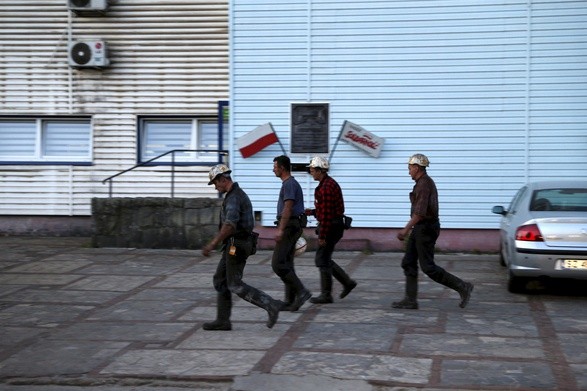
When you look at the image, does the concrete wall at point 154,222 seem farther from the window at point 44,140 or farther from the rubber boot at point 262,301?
the rubber boot at point 262,301

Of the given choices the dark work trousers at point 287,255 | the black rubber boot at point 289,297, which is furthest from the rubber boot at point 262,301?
the black rubber boot at point 289,297

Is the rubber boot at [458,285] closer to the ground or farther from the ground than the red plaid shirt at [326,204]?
closer to the ground

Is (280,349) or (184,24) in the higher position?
(184,24)

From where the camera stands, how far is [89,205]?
17.7 m

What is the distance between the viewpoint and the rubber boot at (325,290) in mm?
10328

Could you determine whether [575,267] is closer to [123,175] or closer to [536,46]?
[536,46]

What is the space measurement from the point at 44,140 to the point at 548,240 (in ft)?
36.9

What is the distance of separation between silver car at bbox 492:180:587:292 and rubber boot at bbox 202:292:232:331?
369cm

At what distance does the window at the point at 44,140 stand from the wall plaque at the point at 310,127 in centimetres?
473

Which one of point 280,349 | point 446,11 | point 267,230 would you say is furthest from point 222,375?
point 446,11

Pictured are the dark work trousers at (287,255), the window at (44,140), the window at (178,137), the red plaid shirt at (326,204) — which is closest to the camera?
the dark work trousers at (287,255)

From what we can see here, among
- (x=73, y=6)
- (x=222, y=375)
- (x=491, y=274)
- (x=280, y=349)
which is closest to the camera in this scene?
(x=222, y=375)

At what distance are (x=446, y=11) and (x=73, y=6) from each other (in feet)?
23.3

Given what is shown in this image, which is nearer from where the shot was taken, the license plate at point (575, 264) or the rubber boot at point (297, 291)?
the rubber boot at point (297, 291)
